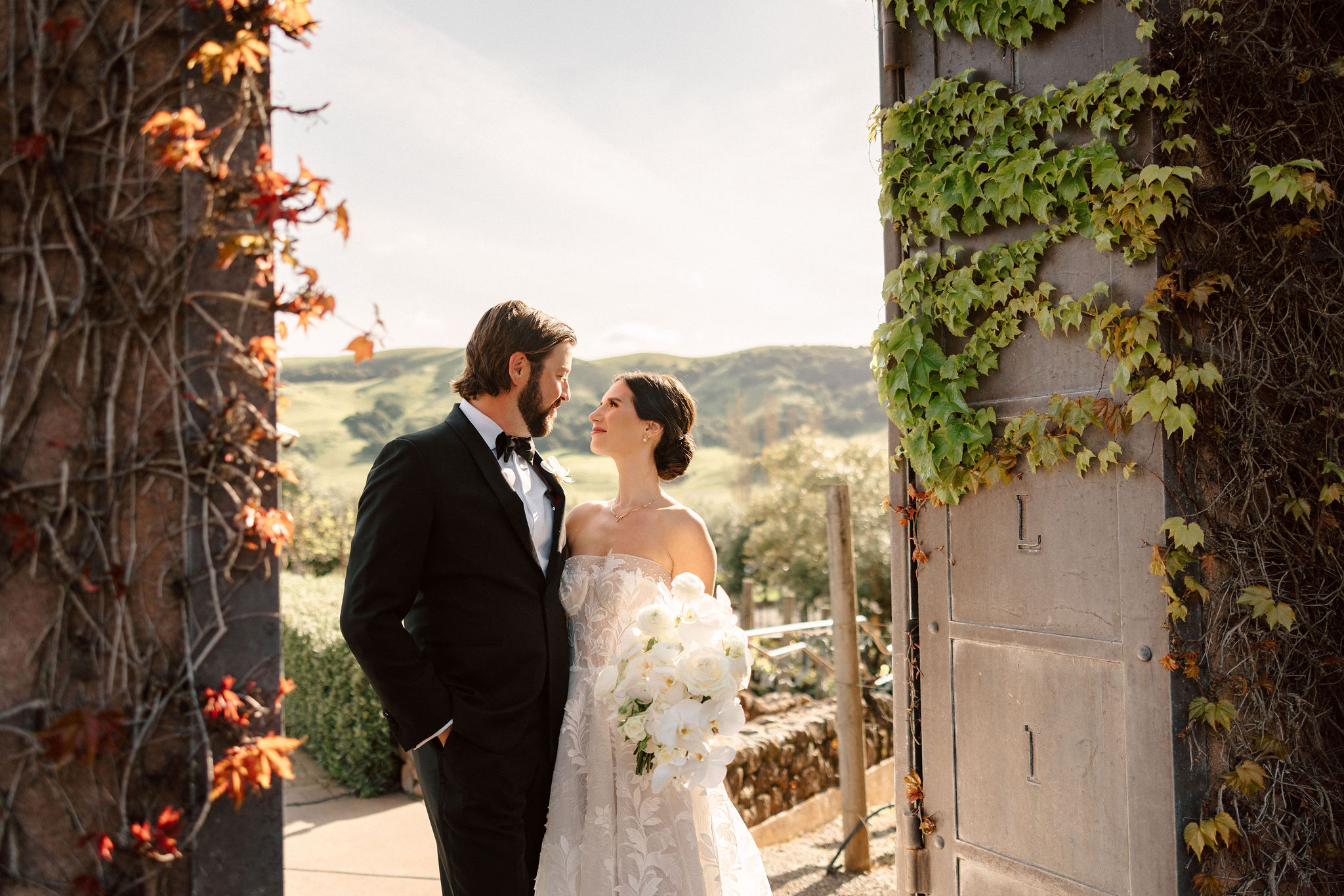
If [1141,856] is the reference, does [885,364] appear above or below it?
above

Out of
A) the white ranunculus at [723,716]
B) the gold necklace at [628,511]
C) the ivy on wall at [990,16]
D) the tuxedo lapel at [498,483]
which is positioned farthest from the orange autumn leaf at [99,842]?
the ivy on wall at [990,16]

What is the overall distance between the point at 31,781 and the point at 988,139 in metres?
3.42

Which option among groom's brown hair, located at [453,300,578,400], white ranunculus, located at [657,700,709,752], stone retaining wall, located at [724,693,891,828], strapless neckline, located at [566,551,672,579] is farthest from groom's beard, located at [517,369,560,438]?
stone retaining wall, located at [724,693,891,828]

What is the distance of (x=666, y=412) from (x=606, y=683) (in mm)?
1063

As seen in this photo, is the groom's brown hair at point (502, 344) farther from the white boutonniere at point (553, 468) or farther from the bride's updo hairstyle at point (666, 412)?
the bride's updo hairstyle at point (666, 412)

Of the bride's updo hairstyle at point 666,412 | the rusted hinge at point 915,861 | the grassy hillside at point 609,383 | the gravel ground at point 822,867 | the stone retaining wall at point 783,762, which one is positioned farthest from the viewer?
the grassy hillside at point 609,383

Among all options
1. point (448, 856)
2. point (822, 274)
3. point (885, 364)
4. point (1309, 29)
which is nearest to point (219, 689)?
point (448, 856)

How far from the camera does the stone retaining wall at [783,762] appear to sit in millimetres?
5445

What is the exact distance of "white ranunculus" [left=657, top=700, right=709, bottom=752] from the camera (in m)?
2.48

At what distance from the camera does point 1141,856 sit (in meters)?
2.71

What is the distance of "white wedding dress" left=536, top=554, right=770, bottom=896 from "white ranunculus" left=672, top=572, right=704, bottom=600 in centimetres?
23

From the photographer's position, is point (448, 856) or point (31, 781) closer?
point (31, 781)

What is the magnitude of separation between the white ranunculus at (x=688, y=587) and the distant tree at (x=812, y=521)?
1074 centimetres

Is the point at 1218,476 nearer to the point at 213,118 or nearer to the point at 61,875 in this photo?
the point at 213,118
